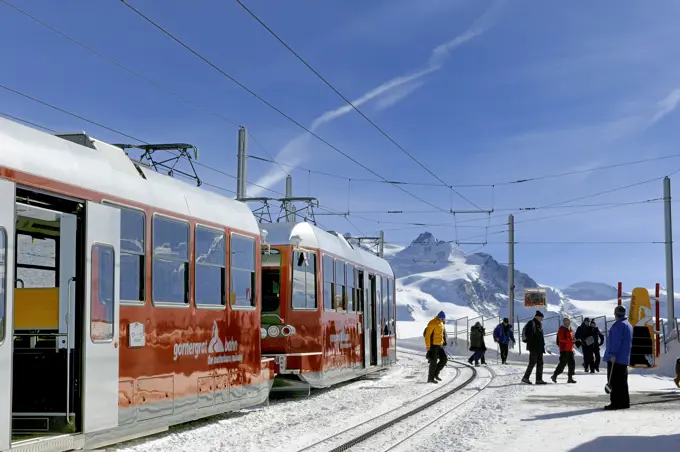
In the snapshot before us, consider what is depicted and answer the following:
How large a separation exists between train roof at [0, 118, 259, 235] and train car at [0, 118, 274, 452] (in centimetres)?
2

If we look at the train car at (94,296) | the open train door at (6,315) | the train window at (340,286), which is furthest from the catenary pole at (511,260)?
the open train door at (6,315)

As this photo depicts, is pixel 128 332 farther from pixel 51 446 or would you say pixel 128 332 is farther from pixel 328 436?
pixel 328 436

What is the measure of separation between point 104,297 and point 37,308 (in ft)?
2.08

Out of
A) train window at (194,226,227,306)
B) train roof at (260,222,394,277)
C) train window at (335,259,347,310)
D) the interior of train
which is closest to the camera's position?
the interior of train

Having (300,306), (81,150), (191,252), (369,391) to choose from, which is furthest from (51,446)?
(369,391)

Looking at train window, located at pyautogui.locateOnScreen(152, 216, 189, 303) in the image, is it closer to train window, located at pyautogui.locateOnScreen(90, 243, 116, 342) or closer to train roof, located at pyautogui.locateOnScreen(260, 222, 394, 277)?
train window, located at pyautogui.locateOnScreen(90, 243, 116, 342)

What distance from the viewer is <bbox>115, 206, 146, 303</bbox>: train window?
1007 cm

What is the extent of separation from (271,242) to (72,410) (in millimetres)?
8543

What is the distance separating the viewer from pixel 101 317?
941 centimetres

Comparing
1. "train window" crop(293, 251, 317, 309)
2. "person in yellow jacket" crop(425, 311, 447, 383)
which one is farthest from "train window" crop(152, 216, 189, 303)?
"person in yellow jacket" crop(425, 311, 447, 383)

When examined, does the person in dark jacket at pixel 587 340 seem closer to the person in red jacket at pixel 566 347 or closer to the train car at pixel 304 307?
the person in red jacket at pixel 566 347

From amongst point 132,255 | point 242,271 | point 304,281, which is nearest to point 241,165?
point 304,281

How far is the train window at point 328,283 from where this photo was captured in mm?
18016

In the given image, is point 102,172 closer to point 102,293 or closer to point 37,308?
point 102,293
